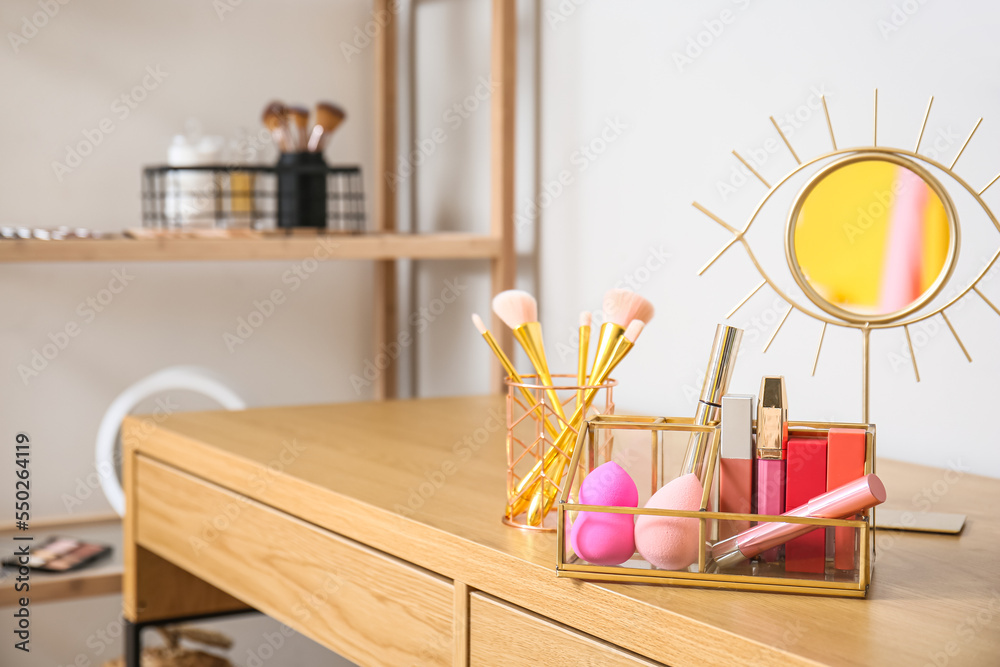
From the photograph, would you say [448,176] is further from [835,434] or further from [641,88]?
[835,434]

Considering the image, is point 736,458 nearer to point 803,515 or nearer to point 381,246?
point 803,515

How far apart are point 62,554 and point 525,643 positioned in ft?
3.58

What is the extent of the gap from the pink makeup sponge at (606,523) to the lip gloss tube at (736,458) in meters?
0.06

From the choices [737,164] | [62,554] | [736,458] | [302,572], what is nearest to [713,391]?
[736,458]

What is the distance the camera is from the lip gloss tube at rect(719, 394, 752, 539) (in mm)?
688

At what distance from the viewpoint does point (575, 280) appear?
1.59 metres

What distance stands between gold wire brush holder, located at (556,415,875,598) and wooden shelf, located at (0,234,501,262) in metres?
0.89

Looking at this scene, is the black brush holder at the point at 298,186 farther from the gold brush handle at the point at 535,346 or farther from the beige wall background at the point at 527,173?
the gold brush handle at the point at 535,346

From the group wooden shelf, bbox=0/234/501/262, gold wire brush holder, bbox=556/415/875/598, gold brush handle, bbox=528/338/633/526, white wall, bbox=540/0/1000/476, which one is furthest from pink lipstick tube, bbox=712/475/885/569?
wooden shelf, bbox=0/234/501/262

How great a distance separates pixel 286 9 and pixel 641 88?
77cm

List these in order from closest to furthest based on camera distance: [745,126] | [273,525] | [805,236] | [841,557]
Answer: [841,557]
[805,236]
[273,525]
[745,126]

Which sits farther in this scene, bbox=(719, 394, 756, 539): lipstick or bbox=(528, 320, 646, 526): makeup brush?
bbox=(528, 320, 646, 526): makeup brush

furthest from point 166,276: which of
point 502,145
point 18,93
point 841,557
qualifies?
point 841,557

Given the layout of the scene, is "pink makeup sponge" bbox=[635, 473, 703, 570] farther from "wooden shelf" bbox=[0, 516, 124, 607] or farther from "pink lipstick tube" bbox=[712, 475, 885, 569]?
"wooden shelf" bbox=[0, 516, 124, 607]
